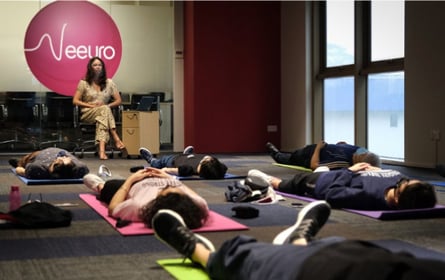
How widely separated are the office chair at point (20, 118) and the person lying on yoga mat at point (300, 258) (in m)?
7.67

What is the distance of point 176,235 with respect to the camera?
2.47 metres

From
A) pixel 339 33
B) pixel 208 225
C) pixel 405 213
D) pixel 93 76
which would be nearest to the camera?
pixel 208 225

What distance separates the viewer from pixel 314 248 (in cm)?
177

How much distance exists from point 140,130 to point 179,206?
591 cm

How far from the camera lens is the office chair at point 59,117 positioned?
9.69 metres

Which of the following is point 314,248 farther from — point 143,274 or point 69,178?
point 69,178

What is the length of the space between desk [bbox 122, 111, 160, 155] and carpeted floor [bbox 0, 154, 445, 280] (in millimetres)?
4099

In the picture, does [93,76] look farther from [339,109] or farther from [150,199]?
[150,199]

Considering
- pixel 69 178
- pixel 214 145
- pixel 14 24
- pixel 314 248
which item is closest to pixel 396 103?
pixel 214 145

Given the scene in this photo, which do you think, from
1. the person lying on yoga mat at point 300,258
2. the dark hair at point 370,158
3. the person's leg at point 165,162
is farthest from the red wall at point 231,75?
the person lying on yoga mat at point 300,258

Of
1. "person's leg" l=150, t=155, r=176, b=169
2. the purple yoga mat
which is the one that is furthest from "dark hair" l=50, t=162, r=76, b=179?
the purple yoga mat

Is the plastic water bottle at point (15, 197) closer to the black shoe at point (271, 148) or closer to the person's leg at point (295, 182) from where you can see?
the person's leg at point (295, 182)

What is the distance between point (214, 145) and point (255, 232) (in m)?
6.82

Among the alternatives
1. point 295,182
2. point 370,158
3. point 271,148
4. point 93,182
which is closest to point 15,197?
point 93,182
